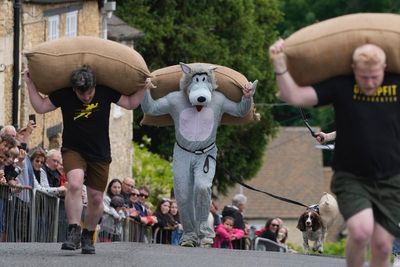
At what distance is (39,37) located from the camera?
117ft

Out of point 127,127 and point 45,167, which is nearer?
point 45,167

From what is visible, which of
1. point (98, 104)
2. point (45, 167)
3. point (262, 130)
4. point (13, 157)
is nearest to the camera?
point (98, 104)

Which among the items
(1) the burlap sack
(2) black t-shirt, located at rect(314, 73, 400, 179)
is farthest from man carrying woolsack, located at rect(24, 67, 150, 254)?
(1) the burlap sack

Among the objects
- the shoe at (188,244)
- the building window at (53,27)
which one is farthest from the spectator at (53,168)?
the building window at (53,27)

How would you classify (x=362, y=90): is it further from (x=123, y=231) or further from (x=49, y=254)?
(x=123, y=231)

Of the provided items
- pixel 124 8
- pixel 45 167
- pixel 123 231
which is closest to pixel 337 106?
pixel 45 167

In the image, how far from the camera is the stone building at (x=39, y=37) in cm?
3212

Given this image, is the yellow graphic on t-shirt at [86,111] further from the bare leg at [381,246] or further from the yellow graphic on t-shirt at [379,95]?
the bare leg at [381,246]

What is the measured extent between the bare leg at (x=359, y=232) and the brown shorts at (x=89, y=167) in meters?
4.46

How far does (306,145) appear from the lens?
84438mm

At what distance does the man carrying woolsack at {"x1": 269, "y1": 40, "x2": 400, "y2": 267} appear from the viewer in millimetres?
14109

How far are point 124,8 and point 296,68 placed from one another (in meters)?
37.2

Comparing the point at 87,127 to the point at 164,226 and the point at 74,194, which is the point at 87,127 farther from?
the point at 164,226

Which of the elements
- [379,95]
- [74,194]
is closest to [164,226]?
[74,194]
